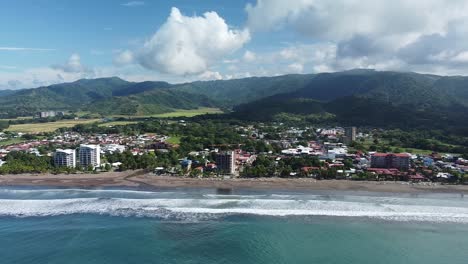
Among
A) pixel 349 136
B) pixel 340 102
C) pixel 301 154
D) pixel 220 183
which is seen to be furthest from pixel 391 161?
pixel 340 102

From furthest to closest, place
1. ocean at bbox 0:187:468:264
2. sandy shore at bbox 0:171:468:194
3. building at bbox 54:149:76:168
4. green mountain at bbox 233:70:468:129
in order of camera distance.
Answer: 1. green mountain at bbox 233:70:468:129
2. building at bbox 54:149:76:168
3. sandy shore at bbox 0:171:468:194
4. ocean at bbox 0:187:468:264

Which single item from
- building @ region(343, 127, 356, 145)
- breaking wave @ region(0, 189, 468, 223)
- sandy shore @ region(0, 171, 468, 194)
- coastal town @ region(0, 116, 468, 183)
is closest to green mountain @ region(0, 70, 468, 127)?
Answer: building @ region(343, 127, 356, 145)

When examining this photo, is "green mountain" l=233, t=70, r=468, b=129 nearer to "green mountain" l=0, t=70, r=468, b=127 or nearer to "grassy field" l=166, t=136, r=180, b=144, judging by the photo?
"green mountain" l=0, t=70, r=468, b=127

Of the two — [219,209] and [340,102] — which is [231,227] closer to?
[219,209]

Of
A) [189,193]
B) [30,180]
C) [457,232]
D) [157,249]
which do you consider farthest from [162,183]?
[457,232]


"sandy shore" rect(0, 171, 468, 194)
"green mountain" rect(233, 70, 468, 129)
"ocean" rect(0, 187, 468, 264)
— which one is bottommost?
"ocean" rect(0, 187, 468, 264)

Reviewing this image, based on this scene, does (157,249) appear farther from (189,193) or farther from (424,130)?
(424,130)
